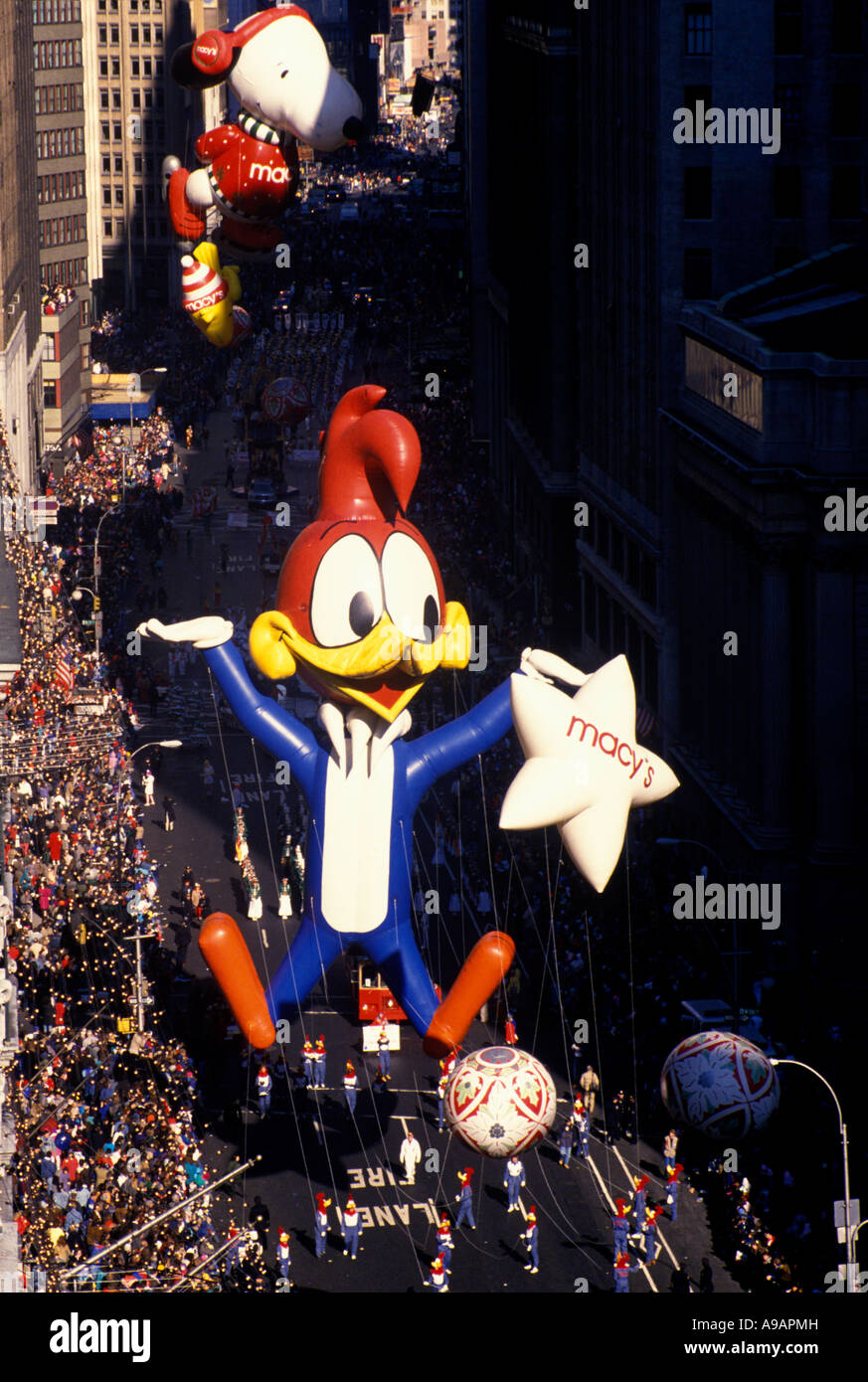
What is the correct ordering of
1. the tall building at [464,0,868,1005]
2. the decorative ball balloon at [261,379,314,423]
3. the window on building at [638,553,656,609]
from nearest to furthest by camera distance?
the tall building at [464,0,868,1005], the window on building at [638,553,656,609], the decorative ball balloon at [261,379,314,423]

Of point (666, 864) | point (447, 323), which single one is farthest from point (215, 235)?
point (447, 323)

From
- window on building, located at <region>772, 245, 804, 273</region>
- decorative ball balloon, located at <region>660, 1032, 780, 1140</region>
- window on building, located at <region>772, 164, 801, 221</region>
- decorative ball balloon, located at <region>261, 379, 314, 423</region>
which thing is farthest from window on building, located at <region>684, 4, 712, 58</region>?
decorative ball balloon, located at <region>261, 379, 314, 423</region>

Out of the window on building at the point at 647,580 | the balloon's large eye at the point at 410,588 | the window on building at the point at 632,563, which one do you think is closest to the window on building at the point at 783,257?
the window on building at the point at 647,580

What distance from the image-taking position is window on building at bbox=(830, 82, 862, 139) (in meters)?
68.4

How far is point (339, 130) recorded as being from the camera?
45531mm

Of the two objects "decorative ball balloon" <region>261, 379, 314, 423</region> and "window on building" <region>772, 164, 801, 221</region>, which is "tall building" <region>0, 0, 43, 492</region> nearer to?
"decorative ball balloon" <region>261, 379, 314, 423</region>

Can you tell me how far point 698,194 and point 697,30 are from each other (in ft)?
13.1

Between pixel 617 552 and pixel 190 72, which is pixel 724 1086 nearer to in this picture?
pixel 190 72

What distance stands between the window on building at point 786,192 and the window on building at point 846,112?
4.78 ft

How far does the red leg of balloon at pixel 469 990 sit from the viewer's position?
39844mm

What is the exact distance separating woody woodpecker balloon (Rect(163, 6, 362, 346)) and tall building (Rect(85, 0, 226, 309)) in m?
132
